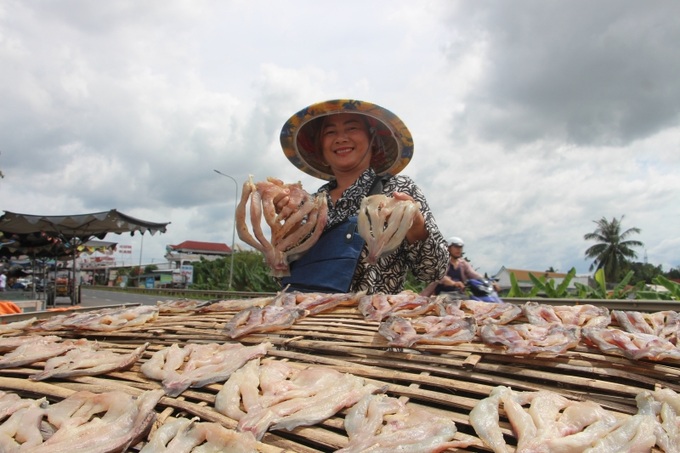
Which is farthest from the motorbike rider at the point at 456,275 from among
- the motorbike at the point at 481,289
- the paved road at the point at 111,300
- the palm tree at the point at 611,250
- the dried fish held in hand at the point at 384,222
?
the palm tree at the point at 611,250

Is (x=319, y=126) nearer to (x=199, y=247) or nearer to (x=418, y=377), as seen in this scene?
(x=418, y=377)

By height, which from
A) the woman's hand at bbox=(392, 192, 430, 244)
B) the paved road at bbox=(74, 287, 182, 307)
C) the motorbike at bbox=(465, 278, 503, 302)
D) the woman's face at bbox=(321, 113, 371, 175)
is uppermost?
the woman's face at bbox=(321, 113, 371, 175)

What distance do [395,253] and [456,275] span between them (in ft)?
14.3

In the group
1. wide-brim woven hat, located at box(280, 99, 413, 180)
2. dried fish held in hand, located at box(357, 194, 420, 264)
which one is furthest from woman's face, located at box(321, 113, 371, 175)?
dried fish held in hand, located at box(357, 194, 420, 264)

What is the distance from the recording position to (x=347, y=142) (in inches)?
127

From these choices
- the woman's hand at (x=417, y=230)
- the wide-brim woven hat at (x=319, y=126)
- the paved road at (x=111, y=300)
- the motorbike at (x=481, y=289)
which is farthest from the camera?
Answer: the paved road at (x=111, y=300)

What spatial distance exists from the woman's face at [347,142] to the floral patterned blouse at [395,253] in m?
0.14

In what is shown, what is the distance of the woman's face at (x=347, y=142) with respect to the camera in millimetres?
3219

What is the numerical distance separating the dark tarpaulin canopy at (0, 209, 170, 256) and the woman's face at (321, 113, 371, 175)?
34.9 ft

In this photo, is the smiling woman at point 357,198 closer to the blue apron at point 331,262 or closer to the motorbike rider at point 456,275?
the blue apron at point 331,262

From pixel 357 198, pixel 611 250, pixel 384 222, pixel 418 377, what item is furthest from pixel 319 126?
pixel 611 250

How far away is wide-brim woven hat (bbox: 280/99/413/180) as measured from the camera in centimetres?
308

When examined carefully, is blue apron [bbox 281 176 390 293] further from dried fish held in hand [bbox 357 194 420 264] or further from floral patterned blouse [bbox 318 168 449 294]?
dried fish held in hand [bbox 357 194 420 264]

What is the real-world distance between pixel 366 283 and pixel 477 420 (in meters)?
1.82
